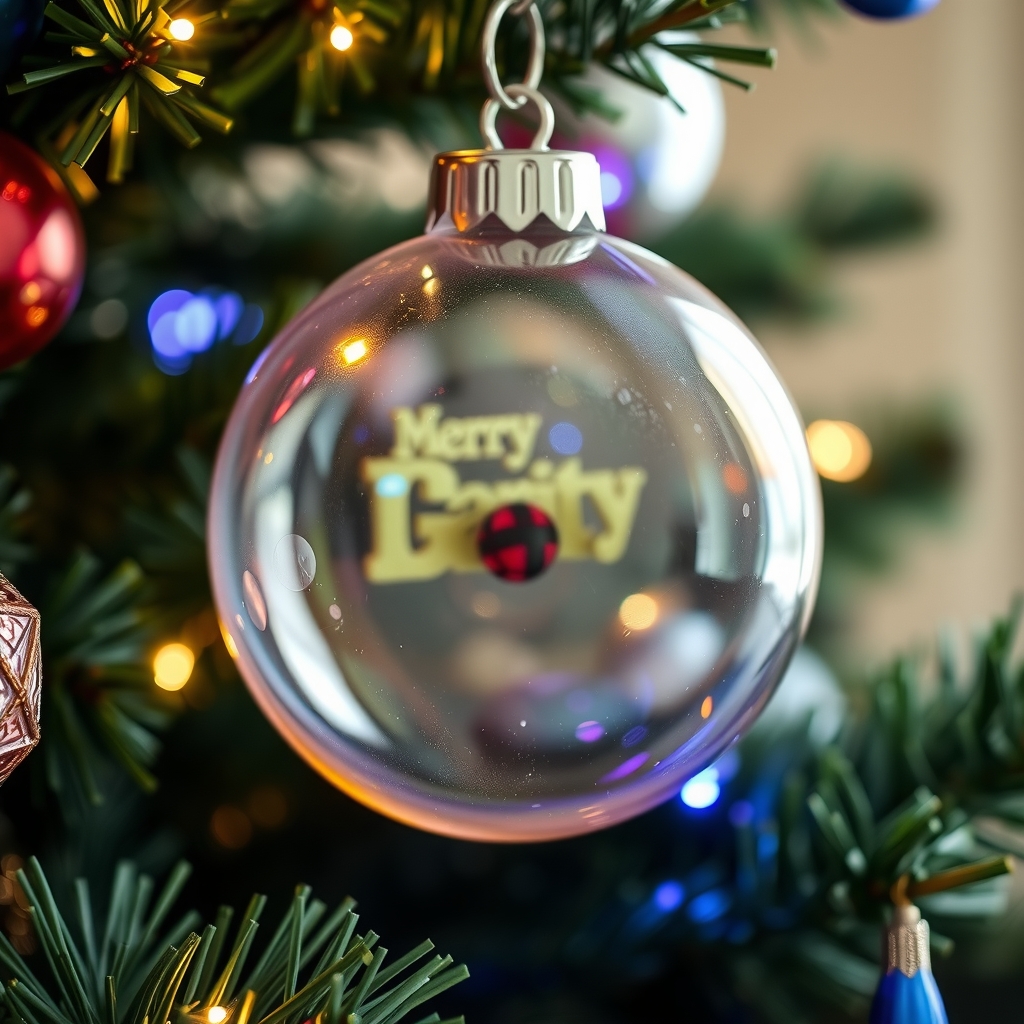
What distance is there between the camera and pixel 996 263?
1.24m

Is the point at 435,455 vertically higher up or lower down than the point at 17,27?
lower down

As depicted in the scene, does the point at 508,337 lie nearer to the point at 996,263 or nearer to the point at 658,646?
the point at 658,646

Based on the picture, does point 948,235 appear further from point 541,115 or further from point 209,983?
point 209,983

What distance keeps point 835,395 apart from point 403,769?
0.99 metres

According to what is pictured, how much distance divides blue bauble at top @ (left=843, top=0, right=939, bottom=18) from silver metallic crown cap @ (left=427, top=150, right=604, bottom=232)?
0.45ft

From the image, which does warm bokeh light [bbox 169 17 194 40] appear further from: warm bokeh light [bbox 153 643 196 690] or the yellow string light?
warm bokeh light [bbox 153 643 196 690]

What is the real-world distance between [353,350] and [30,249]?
0.33 ft

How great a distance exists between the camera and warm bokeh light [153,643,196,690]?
437 millimetres

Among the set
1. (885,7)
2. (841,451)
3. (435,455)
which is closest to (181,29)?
(435,455)

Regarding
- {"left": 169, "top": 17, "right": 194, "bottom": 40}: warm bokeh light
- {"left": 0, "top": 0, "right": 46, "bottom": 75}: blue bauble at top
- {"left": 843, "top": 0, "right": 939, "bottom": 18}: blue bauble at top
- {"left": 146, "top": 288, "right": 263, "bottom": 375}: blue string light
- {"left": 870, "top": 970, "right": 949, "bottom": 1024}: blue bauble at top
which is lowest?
{"left": 870, "top": 970, "right": 949, "bottom": 1024}: blue bauble at top

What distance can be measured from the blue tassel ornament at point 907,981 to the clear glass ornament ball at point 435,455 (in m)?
0.08

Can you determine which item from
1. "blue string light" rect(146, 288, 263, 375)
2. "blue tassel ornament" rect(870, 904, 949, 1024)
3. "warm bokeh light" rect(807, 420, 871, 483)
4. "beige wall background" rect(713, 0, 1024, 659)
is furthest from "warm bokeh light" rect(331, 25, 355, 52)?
"beige wall background" rect(713, 0, 1024, 659)

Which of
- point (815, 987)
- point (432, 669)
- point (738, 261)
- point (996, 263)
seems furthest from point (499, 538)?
point (996, 263)

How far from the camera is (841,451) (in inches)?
28.5
